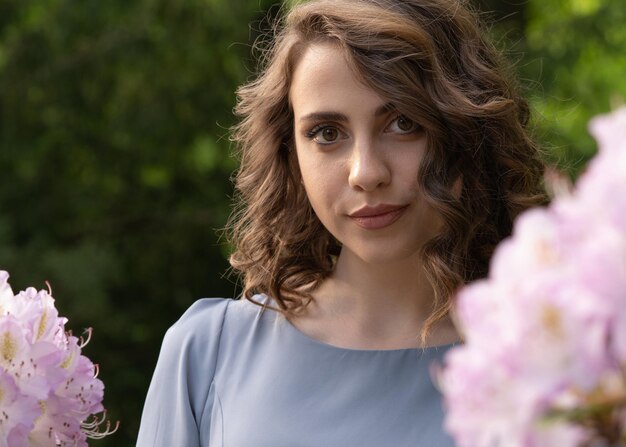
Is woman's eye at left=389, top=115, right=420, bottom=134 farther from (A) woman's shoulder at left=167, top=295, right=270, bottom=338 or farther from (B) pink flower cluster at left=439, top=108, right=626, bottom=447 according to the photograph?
(B) pink flower cluster at left=439, top=108, right=626, bottom=447

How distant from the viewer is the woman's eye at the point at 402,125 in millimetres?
2262

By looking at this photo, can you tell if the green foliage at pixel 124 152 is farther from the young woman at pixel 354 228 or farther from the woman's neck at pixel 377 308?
the woman's neck at pixel 377 308

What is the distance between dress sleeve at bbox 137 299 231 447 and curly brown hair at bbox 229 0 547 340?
0.14 meters

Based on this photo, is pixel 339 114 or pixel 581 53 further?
pixel 581 53

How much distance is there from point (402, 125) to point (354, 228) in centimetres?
22

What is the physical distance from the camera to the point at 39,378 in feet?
5.70

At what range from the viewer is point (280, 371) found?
2541 millimetres

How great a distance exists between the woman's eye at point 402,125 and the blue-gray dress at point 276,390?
0.49 meters

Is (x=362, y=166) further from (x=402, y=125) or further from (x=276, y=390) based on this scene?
(x=276, y=390)

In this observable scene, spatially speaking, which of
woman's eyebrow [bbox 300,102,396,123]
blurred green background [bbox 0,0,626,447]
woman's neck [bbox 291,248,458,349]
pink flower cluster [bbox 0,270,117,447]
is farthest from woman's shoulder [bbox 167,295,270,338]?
blurred green background [bbox 0,0,626,447]

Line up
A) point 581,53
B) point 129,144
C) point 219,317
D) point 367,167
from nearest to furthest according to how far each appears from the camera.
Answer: point 367,167, point 219,317, point 129,144, point 581,53

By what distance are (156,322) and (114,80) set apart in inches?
59.0

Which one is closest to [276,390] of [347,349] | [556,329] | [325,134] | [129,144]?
[347,349]

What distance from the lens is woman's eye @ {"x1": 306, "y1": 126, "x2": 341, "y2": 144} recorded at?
2275 millimetres
